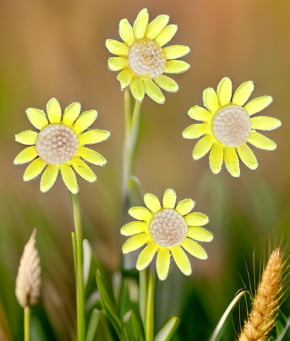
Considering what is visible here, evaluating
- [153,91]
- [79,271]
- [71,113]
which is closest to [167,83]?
[153,91]

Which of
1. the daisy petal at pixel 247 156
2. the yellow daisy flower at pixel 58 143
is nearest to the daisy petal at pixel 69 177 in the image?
the yellow daisy flower at pixel 58 143

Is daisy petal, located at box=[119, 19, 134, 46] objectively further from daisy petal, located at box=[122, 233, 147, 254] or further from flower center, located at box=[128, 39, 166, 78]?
daisy petal, located at box=[122, 233, 147, 254]

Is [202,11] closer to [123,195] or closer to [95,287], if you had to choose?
[123,195]

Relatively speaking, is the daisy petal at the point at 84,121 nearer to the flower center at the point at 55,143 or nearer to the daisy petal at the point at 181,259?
the flower center at the point at 55,143

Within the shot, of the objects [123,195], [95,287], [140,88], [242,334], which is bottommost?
[242,334]

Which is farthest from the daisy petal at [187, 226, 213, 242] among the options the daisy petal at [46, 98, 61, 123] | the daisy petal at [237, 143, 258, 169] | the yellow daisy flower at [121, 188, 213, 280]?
the daisy petal at [46, 98, 61, 123]

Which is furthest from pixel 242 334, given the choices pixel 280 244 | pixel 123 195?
pixel 123 195

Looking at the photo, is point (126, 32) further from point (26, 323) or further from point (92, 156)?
point (26, 323)
